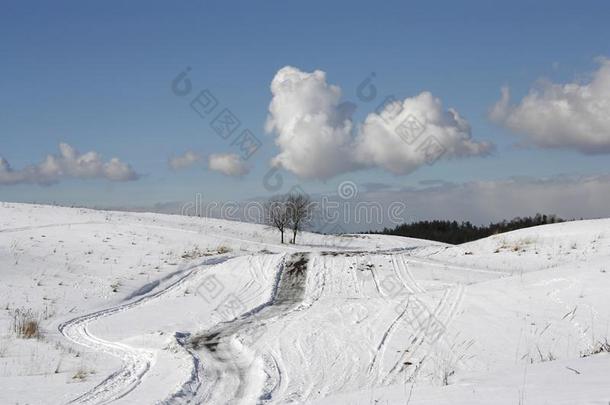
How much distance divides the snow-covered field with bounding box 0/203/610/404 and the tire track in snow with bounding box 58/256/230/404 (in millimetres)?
47

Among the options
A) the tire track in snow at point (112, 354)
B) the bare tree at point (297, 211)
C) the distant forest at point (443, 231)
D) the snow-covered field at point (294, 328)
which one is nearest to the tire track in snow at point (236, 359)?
the snow-covered field at point (294, 328)

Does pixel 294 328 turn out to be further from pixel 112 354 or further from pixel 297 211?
pixel 297 211

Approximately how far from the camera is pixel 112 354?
11.1m

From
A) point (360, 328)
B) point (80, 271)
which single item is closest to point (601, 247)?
point (360, 328)

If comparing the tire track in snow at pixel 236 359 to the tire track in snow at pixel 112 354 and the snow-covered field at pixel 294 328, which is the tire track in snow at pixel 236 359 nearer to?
the snow-covered field at pixel 294 328

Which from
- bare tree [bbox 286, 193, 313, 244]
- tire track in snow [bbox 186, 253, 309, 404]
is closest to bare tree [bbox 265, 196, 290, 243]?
bare tree [bbox 286, 193, 313, 244]

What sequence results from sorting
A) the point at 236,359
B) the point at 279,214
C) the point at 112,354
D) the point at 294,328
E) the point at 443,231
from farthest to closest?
the point at 443,231 < the point at 279,214 < the point at 294,328 < the point at 112,354 < the point at 236,359

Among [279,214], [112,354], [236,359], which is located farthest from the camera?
[279,214]

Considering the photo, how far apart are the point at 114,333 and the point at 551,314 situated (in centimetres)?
1012

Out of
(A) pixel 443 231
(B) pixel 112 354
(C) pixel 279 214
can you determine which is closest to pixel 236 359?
(B) pixel 112 354

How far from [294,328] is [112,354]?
13.0ft

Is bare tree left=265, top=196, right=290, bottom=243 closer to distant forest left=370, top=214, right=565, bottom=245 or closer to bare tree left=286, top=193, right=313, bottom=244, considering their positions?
bare tree left=286, top=193, right=313, bottom=244

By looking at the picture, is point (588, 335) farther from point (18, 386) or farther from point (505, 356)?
point (18, 386)

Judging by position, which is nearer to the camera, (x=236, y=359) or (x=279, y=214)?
(x=236, y=359)
